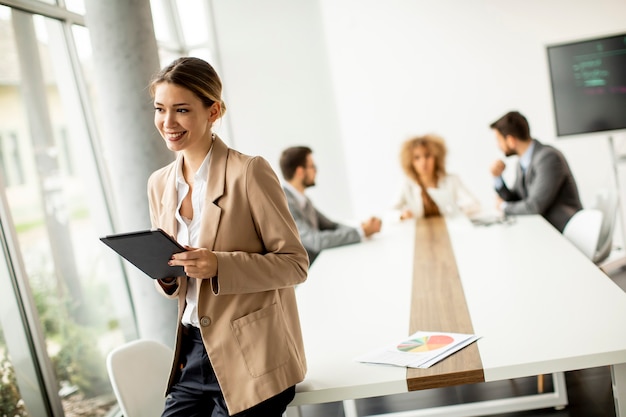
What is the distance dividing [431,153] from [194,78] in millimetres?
3768

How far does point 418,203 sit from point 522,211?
32.0 inches

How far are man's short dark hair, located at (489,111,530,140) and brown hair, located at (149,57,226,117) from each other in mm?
3562

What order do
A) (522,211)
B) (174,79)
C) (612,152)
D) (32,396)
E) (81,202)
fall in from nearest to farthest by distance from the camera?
(174,79) < (32,396) < (81,202) < (522,211) < (612,152)

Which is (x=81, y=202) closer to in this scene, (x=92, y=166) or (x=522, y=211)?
(x=92, y=166)

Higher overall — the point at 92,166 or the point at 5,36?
the point at 5,36

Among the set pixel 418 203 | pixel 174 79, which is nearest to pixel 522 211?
pixel 418 203

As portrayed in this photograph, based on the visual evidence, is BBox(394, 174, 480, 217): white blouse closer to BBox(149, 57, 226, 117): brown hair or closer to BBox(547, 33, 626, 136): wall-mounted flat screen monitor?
BBox(547, 33, 626, 136): wall-mounted flat screen monitor

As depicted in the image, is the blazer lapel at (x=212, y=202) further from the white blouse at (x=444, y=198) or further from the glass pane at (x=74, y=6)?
the white blouse at (x=444, y=198)

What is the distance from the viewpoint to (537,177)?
5043mm

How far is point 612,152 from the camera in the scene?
6.32m

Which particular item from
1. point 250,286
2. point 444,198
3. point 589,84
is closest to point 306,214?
point 444,198

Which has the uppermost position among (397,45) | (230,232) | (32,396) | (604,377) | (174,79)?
(397,45)

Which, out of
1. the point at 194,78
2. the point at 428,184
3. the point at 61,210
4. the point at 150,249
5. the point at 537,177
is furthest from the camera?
the point at 428,184

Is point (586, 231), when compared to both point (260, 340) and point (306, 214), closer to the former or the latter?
point (306, 214)
